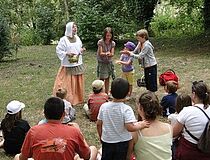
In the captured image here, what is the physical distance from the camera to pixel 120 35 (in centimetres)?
1714

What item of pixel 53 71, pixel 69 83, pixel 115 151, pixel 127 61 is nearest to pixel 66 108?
pixel 69 83

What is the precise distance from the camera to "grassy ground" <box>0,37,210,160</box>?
25.0 feet

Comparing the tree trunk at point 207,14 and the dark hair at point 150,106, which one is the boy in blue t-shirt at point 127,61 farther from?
the tree trunk at point 207,14

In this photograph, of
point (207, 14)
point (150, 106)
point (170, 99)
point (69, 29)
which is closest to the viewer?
point (150, 106)

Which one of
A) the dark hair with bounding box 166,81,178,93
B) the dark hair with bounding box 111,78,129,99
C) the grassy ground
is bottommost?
the grassy ground

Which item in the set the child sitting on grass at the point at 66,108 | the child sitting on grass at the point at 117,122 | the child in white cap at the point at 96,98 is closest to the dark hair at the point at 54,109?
the child sitting on grass at the point at 117,122

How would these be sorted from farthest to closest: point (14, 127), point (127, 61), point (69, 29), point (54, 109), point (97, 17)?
point (97, 17) < point (127, 61) < point (69, 29) < point (14, 127) < point (54, 109)

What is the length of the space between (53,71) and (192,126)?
816 cm

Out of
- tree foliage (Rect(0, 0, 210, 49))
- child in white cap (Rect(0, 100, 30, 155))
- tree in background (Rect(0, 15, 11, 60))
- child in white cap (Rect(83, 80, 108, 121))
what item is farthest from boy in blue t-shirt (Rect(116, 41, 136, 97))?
tree foliage (Rect(0, 0, 210, 49))

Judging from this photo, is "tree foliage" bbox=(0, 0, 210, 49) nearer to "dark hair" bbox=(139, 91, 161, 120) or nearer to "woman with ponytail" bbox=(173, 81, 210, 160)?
"woman with ponytail" bbox=(173, 81, 210, 160)

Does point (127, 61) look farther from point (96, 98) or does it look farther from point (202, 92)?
point (202, 92)

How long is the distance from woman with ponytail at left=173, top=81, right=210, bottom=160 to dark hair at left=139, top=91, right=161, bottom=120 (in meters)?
0.35

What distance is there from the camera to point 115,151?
165 inches

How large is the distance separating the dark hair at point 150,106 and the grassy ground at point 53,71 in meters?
1.95
